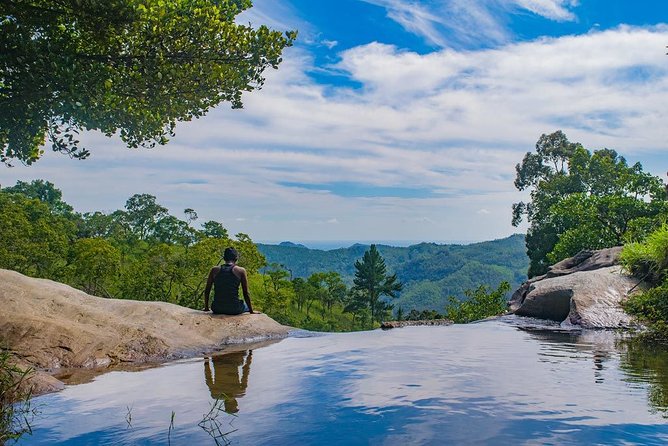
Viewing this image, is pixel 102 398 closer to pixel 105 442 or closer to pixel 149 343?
pixel 105 442

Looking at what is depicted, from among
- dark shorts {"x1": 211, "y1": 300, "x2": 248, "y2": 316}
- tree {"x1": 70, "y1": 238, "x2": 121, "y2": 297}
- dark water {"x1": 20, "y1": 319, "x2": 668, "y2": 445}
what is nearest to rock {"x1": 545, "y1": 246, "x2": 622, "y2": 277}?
dark water {"x1": 20, "y1": 319, "x2": 668, "y2": 445}

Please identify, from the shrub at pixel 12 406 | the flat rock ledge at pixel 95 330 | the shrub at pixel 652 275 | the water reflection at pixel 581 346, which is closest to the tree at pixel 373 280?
the shrub at pixel 652 275

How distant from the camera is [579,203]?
3114 cm

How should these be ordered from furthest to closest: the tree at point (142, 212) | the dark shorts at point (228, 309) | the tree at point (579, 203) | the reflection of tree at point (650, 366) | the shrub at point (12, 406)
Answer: the tree at point (142, 212) < the tree at point (579, 203) < the dark shorts at point (228, 309) < the reflection of tree at point (650, 366) < the shrub at point (12, 406)

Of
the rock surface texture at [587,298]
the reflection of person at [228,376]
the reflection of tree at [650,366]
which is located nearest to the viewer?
the reflection of tree at [650,366]

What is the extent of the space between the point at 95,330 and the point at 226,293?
394 centimetres

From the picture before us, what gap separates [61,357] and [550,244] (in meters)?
50.8

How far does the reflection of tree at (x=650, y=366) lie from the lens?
7.20 m

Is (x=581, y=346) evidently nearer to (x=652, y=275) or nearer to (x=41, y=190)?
(x=652, y=275)

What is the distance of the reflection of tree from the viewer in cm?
720

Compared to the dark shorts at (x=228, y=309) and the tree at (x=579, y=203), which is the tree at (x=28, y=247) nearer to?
the dark shorts at (x=228, y=309)

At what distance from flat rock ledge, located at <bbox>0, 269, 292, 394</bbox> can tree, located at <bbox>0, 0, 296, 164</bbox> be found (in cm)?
484

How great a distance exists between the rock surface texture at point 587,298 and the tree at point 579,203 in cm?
840

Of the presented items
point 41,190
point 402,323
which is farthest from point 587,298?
point 41,190
